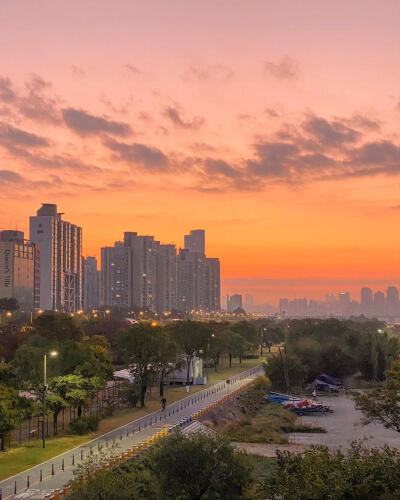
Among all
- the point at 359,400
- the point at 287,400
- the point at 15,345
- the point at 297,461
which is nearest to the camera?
the point at 297,461

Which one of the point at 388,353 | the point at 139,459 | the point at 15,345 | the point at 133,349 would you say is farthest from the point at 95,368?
the point at 388,353

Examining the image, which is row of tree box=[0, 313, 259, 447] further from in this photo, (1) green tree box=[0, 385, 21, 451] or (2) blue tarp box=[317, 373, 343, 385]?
(2) blue tarp box=[317, 373, 343, 385]

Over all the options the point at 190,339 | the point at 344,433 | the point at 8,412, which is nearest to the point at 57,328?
the point at 190,339

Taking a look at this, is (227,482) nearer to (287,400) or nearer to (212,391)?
(212,391)

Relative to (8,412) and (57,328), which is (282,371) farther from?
(8,412)

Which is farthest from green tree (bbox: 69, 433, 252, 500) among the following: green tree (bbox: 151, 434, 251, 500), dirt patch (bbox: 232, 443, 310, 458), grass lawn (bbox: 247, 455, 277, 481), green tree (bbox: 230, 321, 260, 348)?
green tree (bbox: 230, 321, 260, 348)

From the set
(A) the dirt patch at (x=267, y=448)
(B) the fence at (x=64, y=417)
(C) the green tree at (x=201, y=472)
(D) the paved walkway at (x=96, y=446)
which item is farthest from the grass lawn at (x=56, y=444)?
(C) the green tree at (x=201, y=472)
